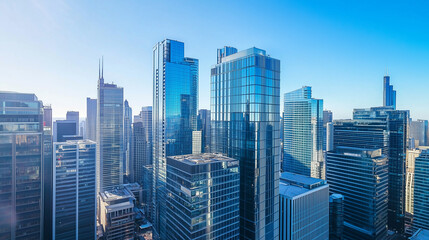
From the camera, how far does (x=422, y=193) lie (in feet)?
477

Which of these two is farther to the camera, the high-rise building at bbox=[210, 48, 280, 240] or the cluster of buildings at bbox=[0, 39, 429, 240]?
the high-rise building at bbox=[210, 48, 280, 240]

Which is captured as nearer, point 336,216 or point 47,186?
point 336,216

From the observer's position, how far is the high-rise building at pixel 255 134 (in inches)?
3009

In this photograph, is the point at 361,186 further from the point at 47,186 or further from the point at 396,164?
the point at 47,186

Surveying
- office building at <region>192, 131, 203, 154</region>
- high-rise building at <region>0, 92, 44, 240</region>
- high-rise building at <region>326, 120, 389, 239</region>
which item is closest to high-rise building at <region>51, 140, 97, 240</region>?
high-rise building at <region>0, 92, 44, 240</region>

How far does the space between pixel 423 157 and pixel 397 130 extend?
3354cm

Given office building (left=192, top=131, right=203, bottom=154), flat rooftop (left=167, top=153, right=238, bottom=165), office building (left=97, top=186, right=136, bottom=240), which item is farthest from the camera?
office building (left=192, top=131, right=203, bottom=154)

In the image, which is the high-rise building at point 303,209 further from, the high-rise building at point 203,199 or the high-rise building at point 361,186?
the high-rise building at point 361,186

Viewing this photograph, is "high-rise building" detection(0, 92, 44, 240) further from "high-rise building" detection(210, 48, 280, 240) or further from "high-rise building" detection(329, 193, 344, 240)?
"high-rise building" detection(329, 193, 344, 240)

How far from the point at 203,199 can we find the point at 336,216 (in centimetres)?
9861

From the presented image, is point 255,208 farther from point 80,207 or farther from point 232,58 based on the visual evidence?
point 80,207

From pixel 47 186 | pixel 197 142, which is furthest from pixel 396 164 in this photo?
pixel 47 186

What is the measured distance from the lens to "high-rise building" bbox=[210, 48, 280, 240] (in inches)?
3009

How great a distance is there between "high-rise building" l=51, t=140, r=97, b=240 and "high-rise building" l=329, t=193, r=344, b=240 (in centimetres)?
14797
